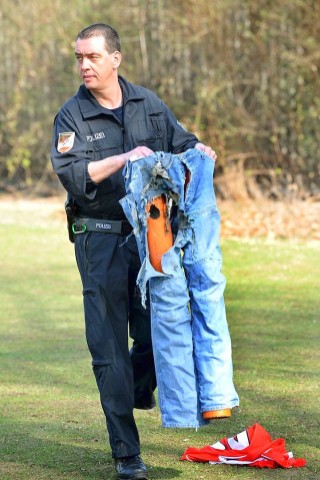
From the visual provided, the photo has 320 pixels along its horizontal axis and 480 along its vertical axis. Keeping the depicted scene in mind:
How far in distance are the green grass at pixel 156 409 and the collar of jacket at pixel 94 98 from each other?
1710mm

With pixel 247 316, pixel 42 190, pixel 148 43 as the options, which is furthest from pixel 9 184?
pixel 247 316

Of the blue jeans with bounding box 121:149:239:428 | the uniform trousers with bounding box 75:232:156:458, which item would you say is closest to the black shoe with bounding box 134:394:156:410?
the uniform trousers with bounding box 75:232:156:458

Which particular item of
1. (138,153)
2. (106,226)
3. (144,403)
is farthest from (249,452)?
(138,153)

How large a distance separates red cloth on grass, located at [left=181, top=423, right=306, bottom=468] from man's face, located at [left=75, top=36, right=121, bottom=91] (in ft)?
6.05

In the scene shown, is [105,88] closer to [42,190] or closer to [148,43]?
[148,43]

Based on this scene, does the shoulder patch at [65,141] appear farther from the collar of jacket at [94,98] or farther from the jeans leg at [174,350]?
the jeans leg at [174,350]

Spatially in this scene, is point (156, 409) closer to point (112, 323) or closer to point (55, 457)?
point (55, 457)

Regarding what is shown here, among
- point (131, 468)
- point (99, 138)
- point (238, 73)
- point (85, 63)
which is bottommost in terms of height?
point (131, 468)

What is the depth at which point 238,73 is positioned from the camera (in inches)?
701

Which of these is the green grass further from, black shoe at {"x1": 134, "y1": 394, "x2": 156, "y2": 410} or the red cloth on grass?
black shoe at {"x1": 134, "y1": 394, "x2": 156, "y2": 410}

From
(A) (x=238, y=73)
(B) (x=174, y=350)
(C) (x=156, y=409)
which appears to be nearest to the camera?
(B) (x=174, y=350)

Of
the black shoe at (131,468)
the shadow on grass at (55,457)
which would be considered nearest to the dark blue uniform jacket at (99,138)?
the black shoe at (131,468)

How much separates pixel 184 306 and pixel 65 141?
37.4 inches

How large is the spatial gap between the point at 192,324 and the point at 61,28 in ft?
50.6
